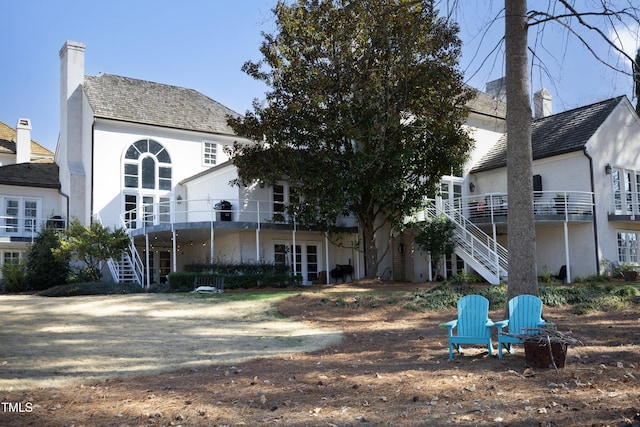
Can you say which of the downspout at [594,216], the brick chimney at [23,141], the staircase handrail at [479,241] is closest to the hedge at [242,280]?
the staircase handrail at [479,241]

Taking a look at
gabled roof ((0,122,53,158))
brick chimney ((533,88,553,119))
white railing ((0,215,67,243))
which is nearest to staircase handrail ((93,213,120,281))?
white railing ((0,215,67,243))

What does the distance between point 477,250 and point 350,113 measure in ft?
22.8

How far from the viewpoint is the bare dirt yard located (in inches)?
240

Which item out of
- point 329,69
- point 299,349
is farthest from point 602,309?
point 329,69

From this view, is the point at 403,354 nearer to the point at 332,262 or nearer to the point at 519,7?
the point at 519,7

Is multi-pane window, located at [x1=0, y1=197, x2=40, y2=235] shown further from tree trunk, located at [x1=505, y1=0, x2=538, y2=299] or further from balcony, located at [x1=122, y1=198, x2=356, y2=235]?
tree trunk, located at [x1=505, y1=0, x2=538, y2=299]

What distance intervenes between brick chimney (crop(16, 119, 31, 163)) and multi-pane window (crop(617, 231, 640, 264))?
33241 millimetres

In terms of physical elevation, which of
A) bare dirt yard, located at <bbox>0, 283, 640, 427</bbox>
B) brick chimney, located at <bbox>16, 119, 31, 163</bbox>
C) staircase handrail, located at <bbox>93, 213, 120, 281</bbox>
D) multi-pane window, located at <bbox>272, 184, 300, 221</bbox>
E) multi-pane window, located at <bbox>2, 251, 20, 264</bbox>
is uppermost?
brick chimney, located at <bbox>16, 119, 31, 163</bbox>

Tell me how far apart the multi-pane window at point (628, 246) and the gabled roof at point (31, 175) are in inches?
1039

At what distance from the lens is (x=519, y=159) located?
418 inches

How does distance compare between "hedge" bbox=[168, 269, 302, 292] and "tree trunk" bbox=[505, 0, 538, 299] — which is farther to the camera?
"hedge" bbox=[168, 269, 302, 292]

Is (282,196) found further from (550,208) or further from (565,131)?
(565,131)

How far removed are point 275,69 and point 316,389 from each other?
15.5m

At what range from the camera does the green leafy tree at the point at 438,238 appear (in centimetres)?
2208
